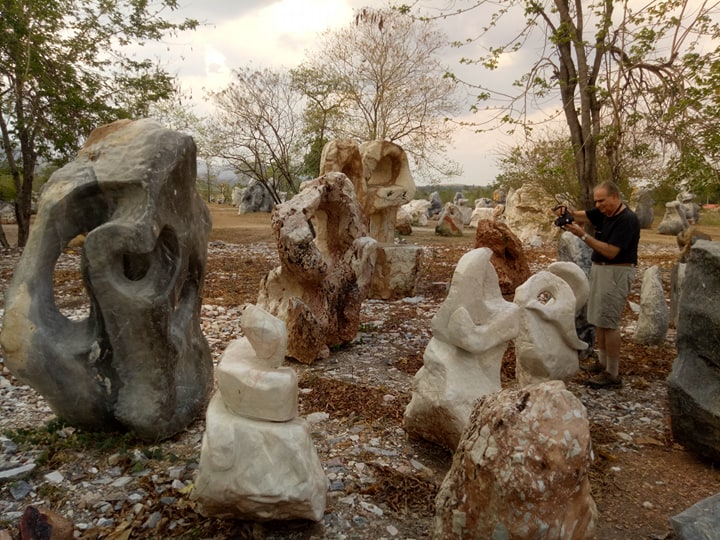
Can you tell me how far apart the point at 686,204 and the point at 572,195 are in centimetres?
1455

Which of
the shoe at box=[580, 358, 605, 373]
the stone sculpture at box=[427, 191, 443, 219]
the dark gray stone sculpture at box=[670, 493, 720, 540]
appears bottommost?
the shoe at box=[580, 358, 605, 373]

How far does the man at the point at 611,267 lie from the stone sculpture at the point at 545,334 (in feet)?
1.94

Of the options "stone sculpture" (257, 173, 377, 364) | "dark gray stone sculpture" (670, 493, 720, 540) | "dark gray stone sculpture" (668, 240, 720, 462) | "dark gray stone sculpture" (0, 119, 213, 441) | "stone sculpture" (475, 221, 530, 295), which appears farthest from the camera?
"stone sculpture" (475, 221, 530, 295)

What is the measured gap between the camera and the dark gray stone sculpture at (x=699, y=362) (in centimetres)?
360

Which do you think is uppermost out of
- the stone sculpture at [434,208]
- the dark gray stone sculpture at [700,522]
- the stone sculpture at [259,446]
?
the stone sculpture at [434,208]

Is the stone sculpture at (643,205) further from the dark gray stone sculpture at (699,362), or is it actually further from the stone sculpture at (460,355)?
the stone sculpture at (460,355)

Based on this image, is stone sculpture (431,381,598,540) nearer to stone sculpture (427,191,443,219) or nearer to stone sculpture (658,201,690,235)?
stone sculpture (658,201,690,235)

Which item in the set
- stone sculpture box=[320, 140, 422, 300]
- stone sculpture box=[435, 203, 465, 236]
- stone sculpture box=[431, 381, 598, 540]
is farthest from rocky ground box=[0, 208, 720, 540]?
stone sculpture box=[435, 203, 465, 236]

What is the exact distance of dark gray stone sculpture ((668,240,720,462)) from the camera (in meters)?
3.60

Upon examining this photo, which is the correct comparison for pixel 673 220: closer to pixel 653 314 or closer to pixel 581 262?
pixel 653 314

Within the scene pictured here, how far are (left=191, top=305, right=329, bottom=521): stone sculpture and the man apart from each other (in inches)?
131

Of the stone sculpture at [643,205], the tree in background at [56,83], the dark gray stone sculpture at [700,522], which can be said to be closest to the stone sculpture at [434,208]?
the stone sculpture at [643,205]

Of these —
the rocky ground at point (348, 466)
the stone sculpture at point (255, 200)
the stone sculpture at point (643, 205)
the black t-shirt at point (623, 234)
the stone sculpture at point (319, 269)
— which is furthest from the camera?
the stone sculpture at point (255, 200)

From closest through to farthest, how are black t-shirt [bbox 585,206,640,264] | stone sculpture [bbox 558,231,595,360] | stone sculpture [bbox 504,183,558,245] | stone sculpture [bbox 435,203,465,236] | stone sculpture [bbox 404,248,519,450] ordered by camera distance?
stone sculpture [bbox 404,248,519,450] < black t-shirt [bbox 585,206,640,264] < stone sculpture [bbox 558,231,595,360] < stone sculpture [bbox 504,183,558,245] < stone sculpture [bbox 435,203,465,236]
